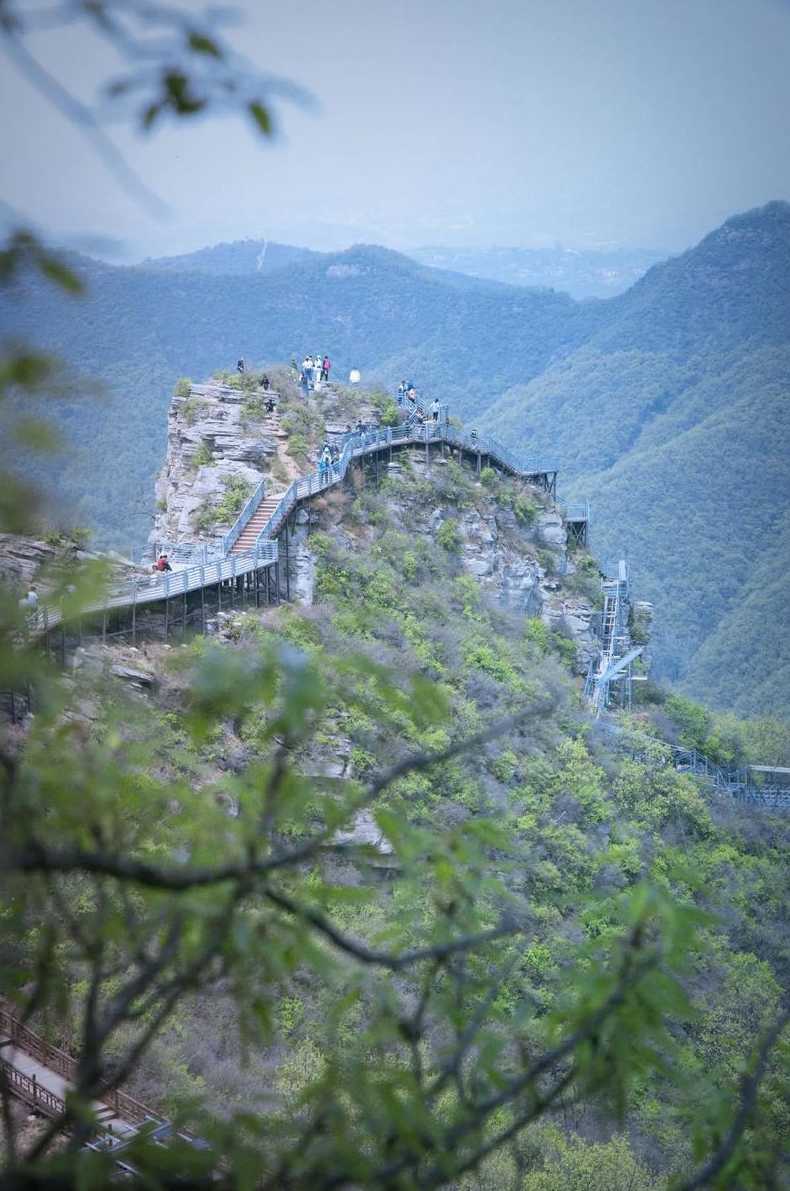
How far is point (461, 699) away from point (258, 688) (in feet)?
76.3

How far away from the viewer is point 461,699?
83.4 ft

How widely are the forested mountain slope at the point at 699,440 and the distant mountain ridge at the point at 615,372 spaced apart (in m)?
0.17

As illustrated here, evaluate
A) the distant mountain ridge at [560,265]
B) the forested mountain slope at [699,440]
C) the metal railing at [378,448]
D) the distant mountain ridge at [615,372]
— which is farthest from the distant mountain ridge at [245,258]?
the metal railing at [378,448]

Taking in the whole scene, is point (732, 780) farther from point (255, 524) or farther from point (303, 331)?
point (303, 331)

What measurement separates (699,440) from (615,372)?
20.5 metres

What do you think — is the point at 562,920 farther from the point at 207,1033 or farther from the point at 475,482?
the point at 475,482

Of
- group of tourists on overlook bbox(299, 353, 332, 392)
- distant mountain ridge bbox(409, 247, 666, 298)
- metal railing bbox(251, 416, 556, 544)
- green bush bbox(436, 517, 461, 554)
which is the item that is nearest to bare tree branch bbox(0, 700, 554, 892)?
metal railing bbox(251, 416, 556, 544)

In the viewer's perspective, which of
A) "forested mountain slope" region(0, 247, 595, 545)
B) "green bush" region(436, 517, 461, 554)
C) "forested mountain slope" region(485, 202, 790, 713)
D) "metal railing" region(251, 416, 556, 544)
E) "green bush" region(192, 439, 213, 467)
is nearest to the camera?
"metal railing" region(251, 416, 556, 544)

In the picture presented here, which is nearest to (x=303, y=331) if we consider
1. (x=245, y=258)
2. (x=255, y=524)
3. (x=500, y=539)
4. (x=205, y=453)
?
(x=245, y=258)

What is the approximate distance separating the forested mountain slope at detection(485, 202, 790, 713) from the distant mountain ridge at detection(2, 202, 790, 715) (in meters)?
0.17

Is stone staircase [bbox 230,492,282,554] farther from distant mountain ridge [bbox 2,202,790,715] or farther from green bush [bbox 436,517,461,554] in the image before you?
distant mountain ridge [bbox 2,202,790,715]

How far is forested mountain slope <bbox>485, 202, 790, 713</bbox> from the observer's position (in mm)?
79500

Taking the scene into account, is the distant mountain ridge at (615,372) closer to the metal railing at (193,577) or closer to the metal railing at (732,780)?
the metal railing at (732,780)

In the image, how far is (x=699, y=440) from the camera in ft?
319
